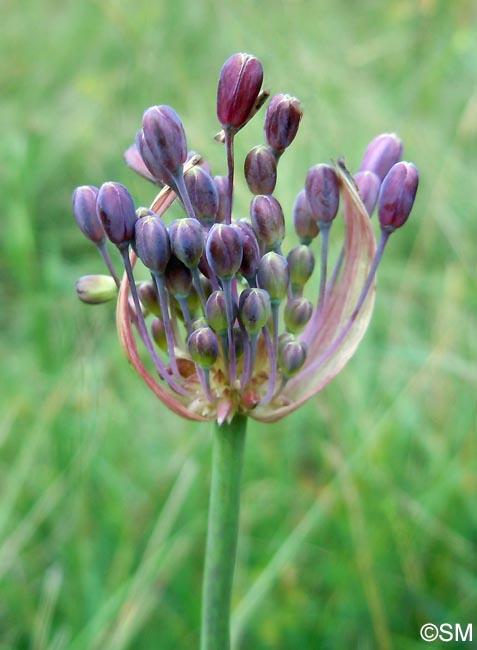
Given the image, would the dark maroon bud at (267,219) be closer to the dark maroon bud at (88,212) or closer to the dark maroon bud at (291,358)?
the dark maroon bud at (291,358)

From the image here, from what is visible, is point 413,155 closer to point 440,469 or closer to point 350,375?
point 350,375

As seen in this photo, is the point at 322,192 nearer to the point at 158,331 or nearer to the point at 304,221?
the point at 304,221

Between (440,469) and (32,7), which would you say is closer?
(440,469)

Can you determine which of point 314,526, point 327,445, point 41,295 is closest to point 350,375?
point 327,445

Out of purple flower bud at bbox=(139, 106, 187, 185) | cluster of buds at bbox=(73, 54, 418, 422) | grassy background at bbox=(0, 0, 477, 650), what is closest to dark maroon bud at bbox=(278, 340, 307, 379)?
cluster of buds at bbox=(73, 54, 418, 422)

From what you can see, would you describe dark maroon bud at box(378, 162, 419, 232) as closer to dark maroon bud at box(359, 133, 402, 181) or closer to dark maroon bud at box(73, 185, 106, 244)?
dark maroon bud at box(359, 133, 402, 181)

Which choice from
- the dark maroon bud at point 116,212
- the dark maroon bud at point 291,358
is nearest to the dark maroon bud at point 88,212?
the dark maroon bud at point 116,212
